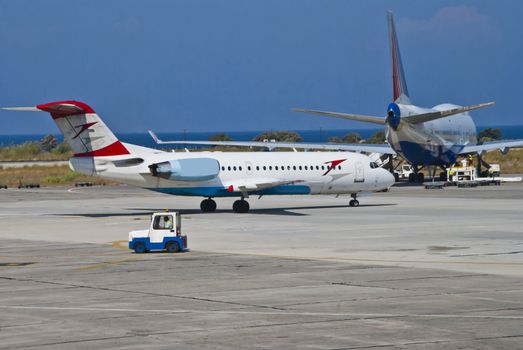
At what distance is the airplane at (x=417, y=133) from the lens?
2975 inches

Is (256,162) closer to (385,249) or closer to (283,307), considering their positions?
(385,249)

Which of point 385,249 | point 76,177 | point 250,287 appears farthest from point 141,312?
point 76,177

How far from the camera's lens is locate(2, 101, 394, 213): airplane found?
1908 inches

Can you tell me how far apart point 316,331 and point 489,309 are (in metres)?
4.16

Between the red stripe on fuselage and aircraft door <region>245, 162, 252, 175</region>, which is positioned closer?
the red stripe on fuselage

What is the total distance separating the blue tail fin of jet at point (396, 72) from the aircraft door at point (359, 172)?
24293mm

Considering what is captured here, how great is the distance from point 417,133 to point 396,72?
19.1ft

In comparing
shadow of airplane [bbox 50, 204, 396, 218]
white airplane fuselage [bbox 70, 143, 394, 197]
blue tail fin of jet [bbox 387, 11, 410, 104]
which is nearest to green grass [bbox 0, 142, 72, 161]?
blue tail fin of jet [bbox 387, 11, 410, 104]

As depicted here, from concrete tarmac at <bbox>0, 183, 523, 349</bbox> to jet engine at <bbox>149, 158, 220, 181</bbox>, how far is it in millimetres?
2285

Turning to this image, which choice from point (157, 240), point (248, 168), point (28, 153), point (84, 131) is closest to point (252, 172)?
point (248, 168)

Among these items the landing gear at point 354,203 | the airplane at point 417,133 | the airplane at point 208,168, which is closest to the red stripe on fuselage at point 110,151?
the airplane at point 208,168

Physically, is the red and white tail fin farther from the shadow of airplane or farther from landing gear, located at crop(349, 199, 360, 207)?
landing gear, located at crop(349, 199, 360, 207)

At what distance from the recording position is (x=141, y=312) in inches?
798

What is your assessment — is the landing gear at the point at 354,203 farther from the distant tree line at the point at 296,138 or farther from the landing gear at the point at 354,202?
the distant tree line at the point at 296,138
